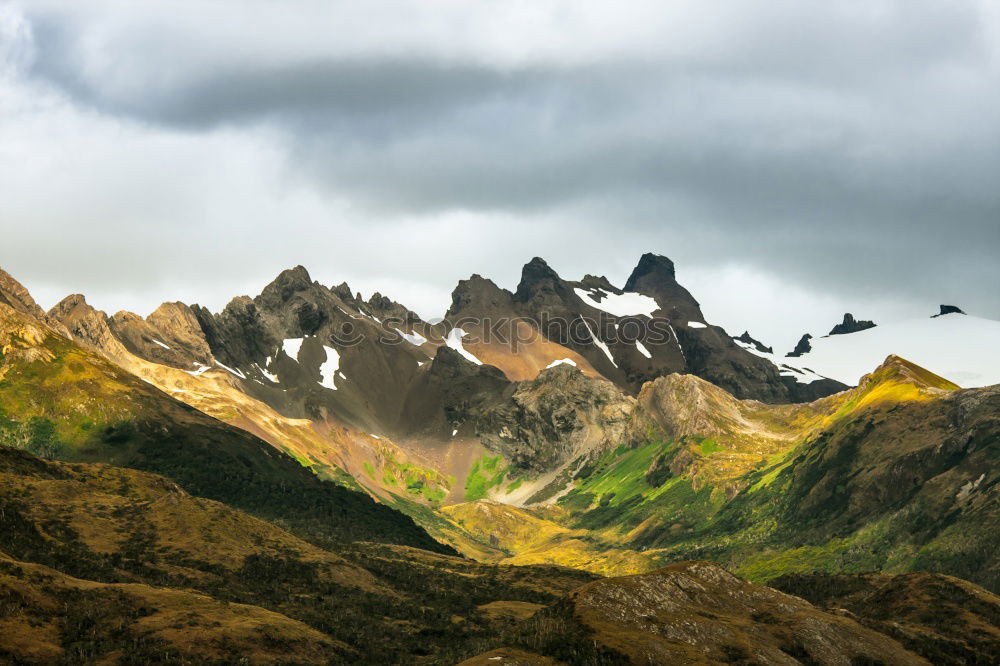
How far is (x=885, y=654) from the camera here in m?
169

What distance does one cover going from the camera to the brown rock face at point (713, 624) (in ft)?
496

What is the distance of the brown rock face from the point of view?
15125 cm

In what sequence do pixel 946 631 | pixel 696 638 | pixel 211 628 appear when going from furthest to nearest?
pixel 946 631, pixel 211 628, pixel 696 638

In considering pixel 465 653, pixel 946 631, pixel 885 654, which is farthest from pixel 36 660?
pixel 946 631

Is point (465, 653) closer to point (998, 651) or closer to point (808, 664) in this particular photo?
point (808, 664)

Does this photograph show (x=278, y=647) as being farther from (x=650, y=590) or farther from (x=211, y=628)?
(x=650, y=590)

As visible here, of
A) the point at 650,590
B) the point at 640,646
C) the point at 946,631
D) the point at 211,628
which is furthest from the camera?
the point at 946,631

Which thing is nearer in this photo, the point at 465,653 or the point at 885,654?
the point at 885,654

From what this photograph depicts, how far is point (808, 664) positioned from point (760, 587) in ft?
89.9

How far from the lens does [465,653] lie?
185875 millimetres

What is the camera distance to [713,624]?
531ft

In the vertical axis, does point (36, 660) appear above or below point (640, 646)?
below

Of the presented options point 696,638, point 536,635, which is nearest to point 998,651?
point 696,638

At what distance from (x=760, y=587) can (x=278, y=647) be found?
3440 inches
